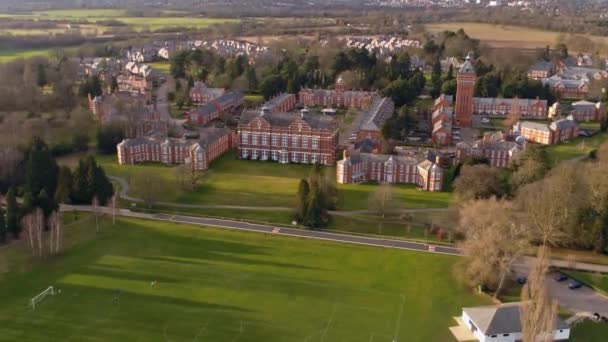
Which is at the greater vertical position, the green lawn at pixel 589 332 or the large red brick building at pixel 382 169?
the large red brick building at pixel 382 169

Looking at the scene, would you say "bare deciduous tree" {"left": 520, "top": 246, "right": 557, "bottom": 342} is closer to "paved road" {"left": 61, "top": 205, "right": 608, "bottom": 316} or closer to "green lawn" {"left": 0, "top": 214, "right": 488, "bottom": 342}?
"green lawn" {"left": 0, "top": 214, "right": 488, "bottom": 342}

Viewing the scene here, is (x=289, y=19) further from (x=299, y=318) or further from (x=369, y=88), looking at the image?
(x=299, y=318)

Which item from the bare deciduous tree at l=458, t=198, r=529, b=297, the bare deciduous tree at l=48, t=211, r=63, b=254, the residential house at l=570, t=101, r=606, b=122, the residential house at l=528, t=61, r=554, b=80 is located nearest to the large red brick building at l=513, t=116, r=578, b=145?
the residential house at l=570, t=101, r=606, b=122

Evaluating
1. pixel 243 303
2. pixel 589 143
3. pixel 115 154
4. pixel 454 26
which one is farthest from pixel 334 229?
pixel 454 26

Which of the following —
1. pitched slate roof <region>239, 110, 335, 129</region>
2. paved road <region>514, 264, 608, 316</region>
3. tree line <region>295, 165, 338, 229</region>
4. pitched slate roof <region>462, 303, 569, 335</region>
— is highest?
pitched slate roof <region>239, 110, 335, 129</region>

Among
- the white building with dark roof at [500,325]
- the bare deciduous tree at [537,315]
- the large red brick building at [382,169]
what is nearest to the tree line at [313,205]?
the large red brick building at [382,169]

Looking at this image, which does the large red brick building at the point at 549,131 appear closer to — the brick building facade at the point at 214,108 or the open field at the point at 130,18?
the brick building facade at the point at 214,108

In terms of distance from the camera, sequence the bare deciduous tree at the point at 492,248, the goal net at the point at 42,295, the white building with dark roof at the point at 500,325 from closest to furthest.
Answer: the white building with dark roof at the point at 500,325
the goal net at the point at 42,295
the bare deciduous tree at the point at 492,248
